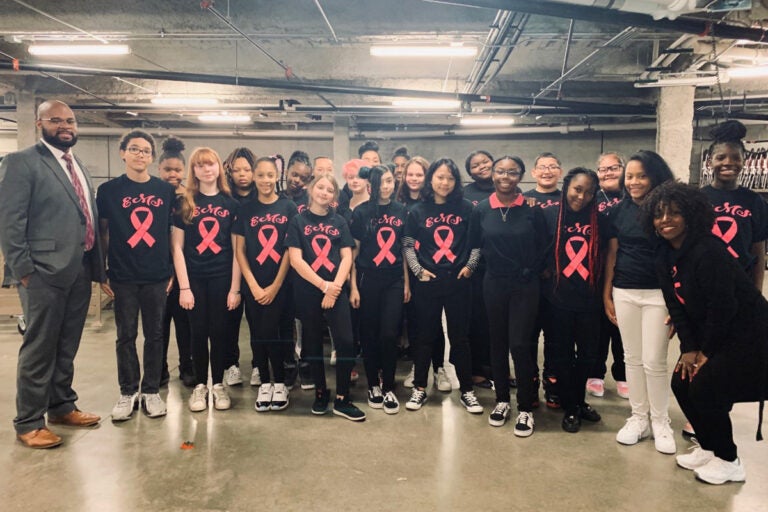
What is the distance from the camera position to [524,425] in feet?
8.61

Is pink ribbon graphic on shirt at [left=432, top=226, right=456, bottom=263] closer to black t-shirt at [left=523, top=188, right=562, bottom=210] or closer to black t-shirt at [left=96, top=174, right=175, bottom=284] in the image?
black t-shirt at [left=523, top=188, right=562, bottom=210]

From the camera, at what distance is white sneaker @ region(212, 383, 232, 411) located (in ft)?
9.59

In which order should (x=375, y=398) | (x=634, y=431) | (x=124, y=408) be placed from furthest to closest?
1. (x=375, y=398)
2. (x=124, y=408)
3. (x=634, y=431)

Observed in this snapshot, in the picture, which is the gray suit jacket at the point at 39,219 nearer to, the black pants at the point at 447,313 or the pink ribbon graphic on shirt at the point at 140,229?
the pink ribbon graphic on shirt at the point at 140,229

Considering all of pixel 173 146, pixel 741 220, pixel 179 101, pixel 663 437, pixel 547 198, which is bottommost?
pixel 663 437

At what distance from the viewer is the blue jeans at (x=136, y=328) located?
2684 millimetres

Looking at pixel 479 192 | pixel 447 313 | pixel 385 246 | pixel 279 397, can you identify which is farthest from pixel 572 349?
pixel 279 397

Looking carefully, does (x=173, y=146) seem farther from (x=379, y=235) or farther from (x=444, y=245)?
(x=444, y=245)

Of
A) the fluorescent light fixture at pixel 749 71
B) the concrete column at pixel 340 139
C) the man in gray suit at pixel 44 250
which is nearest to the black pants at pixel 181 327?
the man in gray suit at pixel 44 250

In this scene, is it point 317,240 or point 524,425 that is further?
point 317,240

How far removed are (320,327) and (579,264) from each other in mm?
1467

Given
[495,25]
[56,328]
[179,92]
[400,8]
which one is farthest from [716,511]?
[179,92]

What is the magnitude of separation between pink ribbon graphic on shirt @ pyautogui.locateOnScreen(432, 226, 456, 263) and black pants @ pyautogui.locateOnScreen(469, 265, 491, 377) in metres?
0.46

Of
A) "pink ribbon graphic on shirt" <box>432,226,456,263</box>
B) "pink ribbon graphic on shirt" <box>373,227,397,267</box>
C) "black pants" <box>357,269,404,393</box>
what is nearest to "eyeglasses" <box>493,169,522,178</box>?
"pink ribbon graphic on shirt" <box>432,226,456,263</box>
